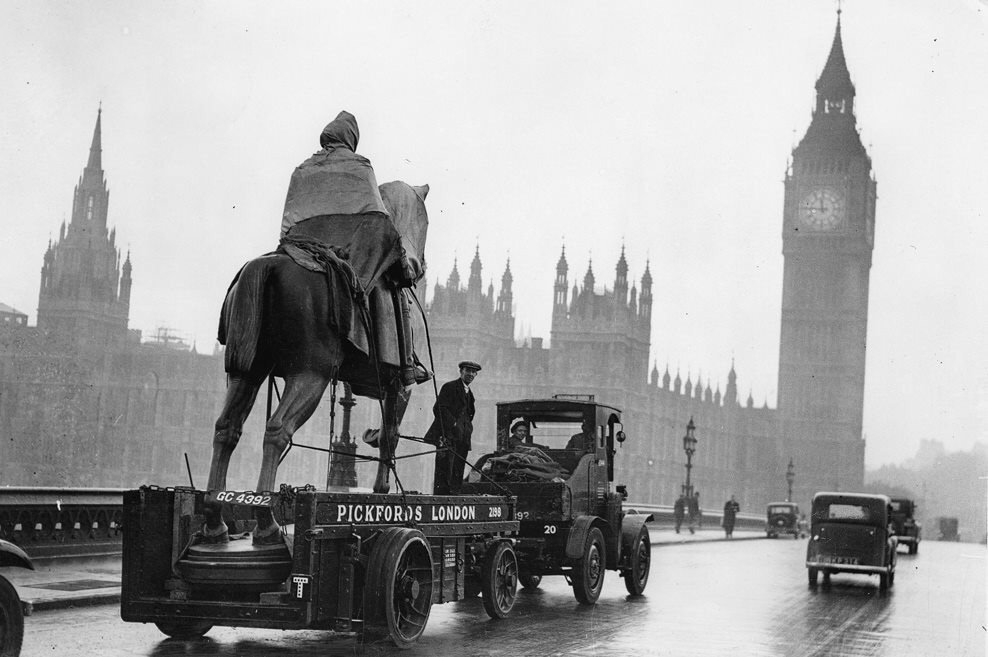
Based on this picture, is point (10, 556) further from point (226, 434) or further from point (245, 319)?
point (245, 319)

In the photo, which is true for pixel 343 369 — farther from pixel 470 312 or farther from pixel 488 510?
pixel 470 312

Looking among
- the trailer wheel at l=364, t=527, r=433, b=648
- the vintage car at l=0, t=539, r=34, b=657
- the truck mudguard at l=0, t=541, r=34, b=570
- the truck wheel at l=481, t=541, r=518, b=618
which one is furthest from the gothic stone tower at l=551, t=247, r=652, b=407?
the vintage car at l=0, t=539, r=34, b=657

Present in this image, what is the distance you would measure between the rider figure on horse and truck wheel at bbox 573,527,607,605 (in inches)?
197

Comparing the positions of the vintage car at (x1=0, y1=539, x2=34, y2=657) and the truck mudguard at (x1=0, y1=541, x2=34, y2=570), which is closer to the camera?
the vintage car at (x1=0, y1=539, x2=34, y2=657)

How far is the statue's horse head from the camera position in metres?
9.48

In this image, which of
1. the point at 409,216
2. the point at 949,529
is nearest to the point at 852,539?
the point at 409,216

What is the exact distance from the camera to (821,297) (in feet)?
354

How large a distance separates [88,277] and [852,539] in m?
69.5

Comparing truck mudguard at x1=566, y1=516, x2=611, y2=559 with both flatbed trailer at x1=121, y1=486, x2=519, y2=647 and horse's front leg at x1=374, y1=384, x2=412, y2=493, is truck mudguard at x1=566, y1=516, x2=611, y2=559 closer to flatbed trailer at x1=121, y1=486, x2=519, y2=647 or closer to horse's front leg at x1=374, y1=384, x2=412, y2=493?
horse's front leg at x1=374, y1=384, x2=412, y2=493

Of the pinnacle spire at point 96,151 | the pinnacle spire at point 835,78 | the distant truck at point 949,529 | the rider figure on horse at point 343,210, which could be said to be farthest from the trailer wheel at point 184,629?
the pinnacle spire at point 835,78

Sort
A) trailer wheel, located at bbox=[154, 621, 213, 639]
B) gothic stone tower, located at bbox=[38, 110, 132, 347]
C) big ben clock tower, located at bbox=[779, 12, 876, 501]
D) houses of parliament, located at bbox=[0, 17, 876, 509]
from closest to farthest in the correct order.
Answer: trailer wheel, located at bbox=[154, 621, 213, 639], houses of parliament, located at bbox=[0, 17, 876, 509], gothic stone tower, located at bbox=[38, 110, 132, 347], big ben clock tower, located at bbox=[779, 12, 876, 501]

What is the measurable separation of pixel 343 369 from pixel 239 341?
1.03 m

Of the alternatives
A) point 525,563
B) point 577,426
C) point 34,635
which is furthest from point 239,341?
point 577,426

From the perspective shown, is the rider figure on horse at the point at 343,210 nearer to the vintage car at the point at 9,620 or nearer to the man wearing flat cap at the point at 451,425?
the vintage car at the point at 9,620
